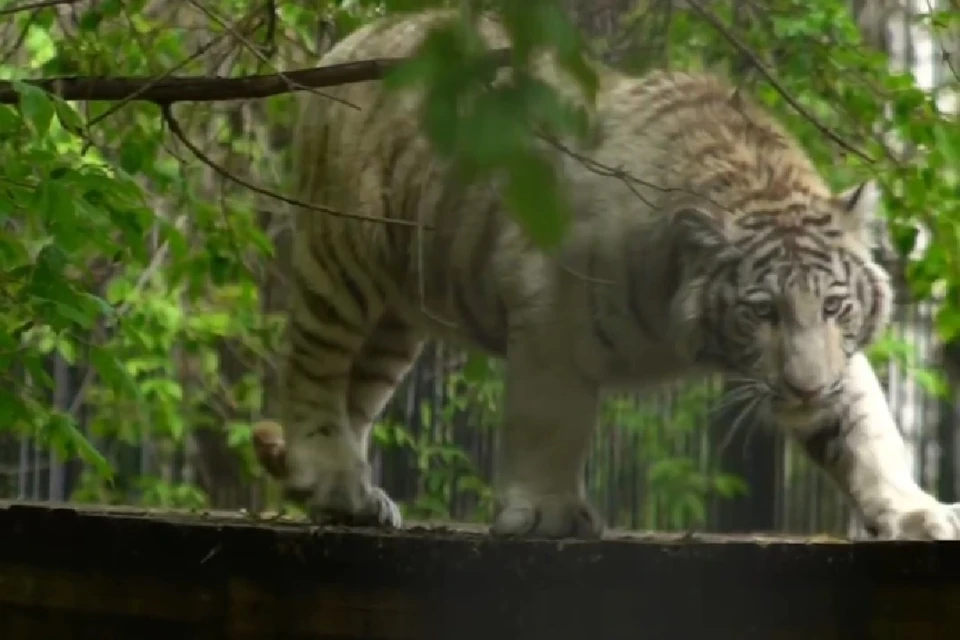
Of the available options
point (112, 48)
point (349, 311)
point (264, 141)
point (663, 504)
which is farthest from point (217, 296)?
point (349, 311)

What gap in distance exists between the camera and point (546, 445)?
2.78m

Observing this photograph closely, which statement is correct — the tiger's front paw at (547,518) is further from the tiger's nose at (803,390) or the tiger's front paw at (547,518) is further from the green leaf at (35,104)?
the green leaf at (35,104)

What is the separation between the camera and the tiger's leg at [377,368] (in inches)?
145

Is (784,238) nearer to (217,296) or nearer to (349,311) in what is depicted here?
(349,311)

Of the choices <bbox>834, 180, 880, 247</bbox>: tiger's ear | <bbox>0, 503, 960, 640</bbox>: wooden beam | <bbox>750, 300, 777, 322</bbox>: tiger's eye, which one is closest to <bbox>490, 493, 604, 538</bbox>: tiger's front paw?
<bbox>0, 503, 960, 640</bbox>: wooden beam

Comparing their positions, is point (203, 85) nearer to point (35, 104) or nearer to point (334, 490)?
point (35, 104)

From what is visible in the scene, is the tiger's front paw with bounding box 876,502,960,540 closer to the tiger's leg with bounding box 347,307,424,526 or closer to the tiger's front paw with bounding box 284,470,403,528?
the tiger's front paw with bounding box 284,470,403,528

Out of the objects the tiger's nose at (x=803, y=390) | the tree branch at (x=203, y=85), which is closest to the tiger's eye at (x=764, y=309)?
the tiger's nose at (x=803, y=390)

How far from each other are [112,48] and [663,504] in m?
3.61

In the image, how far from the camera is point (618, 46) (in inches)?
143

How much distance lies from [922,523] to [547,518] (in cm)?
65

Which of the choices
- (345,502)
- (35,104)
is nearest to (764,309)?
(345,502)

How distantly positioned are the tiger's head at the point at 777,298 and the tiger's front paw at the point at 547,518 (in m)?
0.36

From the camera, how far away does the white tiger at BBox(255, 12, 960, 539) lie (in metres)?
2.78
